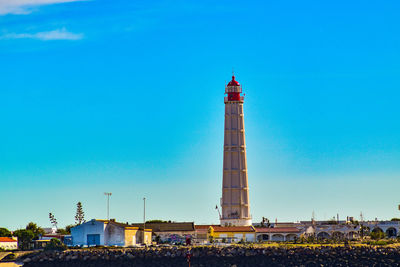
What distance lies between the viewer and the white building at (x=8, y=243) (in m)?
79.6

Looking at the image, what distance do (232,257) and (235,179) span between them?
3264 centimetres

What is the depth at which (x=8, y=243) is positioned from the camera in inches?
3196

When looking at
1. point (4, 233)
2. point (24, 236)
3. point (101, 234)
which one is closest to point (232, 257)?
point (101, 234)

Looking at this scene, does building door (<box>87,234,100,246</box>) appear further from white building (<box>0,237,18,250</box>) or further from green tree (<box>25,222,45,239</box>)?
green tree (<box>25,222,45,239</box>)

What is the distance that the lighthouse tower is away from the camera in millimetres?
91188

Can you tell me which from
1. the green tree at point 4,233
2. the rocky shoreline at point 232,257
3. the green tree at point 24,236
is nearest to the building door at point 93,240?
the rocky shoreline at point 232,257

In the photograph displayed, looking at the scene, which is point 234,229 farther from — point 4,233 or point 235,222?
point 4,233

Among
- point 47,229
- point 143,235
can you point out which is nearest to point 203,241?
point 143,235

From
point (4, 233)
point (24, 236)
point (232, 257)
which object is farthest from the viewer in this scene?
point (4, 233)

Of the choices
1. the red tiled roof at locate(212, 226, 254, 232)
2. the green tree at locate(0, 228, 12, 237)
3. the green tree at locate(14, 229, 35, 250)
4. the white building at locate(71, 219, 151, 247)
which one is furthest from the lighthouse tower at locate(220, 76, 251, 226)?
the green tree at locate(0, 228, 12, 237)

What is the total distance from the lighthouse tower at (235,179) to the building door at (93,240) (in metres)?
24.3

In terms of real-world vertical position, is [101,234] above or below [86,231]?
below

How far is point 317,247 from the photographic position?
201 ft

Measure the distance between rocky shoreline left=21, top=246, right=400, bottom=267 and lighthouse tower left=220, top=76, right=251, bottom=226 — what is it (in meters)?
29.2
